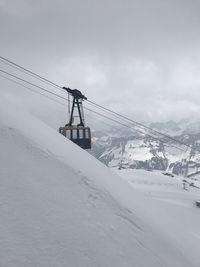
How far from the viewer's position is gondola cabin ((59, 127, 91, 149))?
2928 centimetres

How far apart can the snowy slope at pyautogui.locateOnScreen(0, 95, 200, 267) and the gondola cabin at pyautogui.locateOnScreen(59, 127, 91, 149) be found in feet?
67.4

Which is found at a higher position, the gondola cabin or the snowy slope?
the gondola cabin

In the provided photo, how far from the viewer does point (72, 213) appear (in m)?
5.91

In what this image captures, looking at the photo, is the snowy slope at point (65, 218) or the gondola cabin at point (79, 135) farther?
the gondola cabin at point (79, 135)

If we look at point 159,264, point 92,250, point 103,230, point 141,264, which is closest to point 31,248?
point 92,250

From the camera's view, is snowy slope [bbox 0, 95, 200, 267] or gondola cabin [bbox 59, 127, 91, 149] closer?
snowy slope [bbox 0, 95, 200, 267]

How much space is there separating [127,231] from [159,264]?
1.05m

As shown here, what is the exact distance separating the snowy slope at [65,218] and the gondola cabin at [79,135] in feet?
67.4

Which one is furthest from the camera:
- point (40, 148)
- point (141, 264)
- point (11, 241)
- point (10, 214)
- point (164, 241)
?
point (40, 148)

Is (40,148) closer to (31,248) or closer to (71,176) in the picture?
(71,176)

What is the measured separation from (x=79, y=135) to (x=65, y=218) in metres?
23.9

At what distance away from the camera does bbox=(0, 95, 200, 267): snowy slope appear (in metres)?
4.87

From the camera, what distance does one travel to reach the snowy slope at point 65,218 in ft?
16.0

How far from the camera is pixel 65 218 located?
18.6ft
